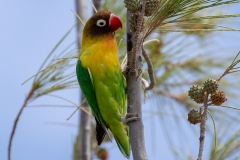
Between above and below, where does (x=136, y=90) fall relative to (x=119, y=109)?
above

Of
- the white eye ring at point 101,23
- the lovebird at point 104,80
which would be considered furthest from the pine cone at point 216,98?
the white eye ring at point 101,23

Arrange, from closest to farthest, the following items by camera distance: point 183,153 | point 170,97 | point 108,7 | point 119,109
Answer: point 119,109
point 183,153
point 108,7
point 170,97

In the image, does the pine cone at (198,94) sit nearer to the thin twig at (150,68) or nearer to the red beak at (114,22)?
the thin twig at (150,68)

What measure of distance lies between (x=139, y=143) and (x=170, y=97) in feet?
4.34

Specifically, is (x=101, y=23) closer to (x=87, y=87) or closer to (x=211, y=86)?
(x=87, y=87)

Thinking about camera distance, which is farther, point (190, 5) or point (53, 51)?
point (53, 51)

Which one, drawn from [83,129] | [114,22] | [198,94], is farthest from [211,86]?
[83,129]

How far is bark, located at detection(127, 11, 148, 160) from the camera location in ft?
3.36

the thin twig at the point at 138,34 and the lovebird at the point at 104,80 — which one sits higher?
the thin twig at the point at 138,34

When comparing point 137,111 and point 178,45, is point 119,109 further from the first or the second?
point 178,45

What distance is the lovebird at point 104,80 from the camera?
1.44 meters

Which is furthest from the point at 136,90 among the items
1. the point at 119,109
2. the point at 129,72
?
the point at 119,109

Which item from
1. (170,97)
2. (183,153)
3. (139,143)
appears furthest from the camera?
(170,97)

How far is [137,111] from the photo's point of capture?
1081 mm
